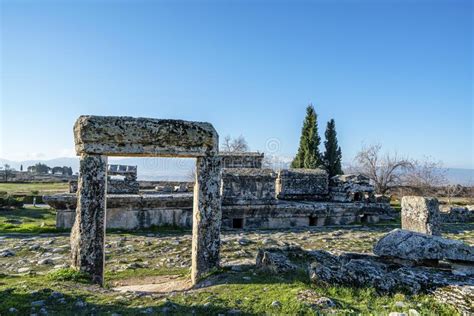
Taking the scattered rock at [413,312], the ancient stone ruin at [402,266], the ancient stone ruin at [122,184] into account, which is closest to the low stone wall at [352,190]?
the ancient stone ruin at [402,266]

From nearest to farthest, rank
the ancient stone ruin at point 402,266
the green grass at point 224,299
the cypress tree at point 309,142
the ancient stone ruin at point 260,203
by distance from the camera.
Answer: the green grass at point 224,299 < the ancient stone ruin at point 402,266 < the ancient stone ruin at point 260,203 < the cypress tree at point 309,142

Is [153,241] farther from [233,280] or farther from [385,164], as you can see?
[385,164]

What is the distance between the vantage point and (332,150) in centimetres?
3186

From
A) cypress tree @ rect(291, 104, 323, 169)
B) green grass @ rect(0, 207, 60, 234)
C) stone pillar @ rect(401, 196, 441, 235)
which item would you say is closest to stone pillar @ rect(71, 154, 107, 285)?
green grass @ rect(0, 207, 60, 234)

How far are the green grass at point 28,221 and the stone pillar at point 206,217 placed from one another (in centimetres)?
717

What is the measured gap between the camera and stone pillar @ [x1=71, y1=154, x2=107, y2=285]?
20.6ft

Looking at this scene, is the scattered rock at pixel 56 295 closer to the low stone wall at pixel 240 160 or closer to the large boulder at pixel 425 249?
the large boulder at pixel 425 249

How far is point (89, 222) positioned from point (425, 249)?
6225 millimetres

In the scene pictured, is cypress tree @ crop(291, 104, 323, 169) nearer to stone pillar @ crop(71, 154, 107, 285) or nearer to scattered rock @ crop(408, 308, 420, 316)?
stone pillar @ crop(71, 154, 107, 285)

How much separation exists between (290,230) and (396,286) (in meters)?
7.92

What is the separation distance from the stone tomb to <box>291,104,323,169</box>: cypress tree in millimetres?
23478

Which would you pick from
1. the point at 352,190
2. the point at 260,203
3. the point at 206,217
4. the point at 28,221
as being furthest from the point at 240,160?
the point at 206,217

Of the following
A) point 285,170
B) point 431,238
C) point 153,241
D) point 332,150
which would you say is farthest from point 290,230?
point 332,150

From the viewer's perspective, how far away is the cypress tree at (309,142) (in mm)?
30480
